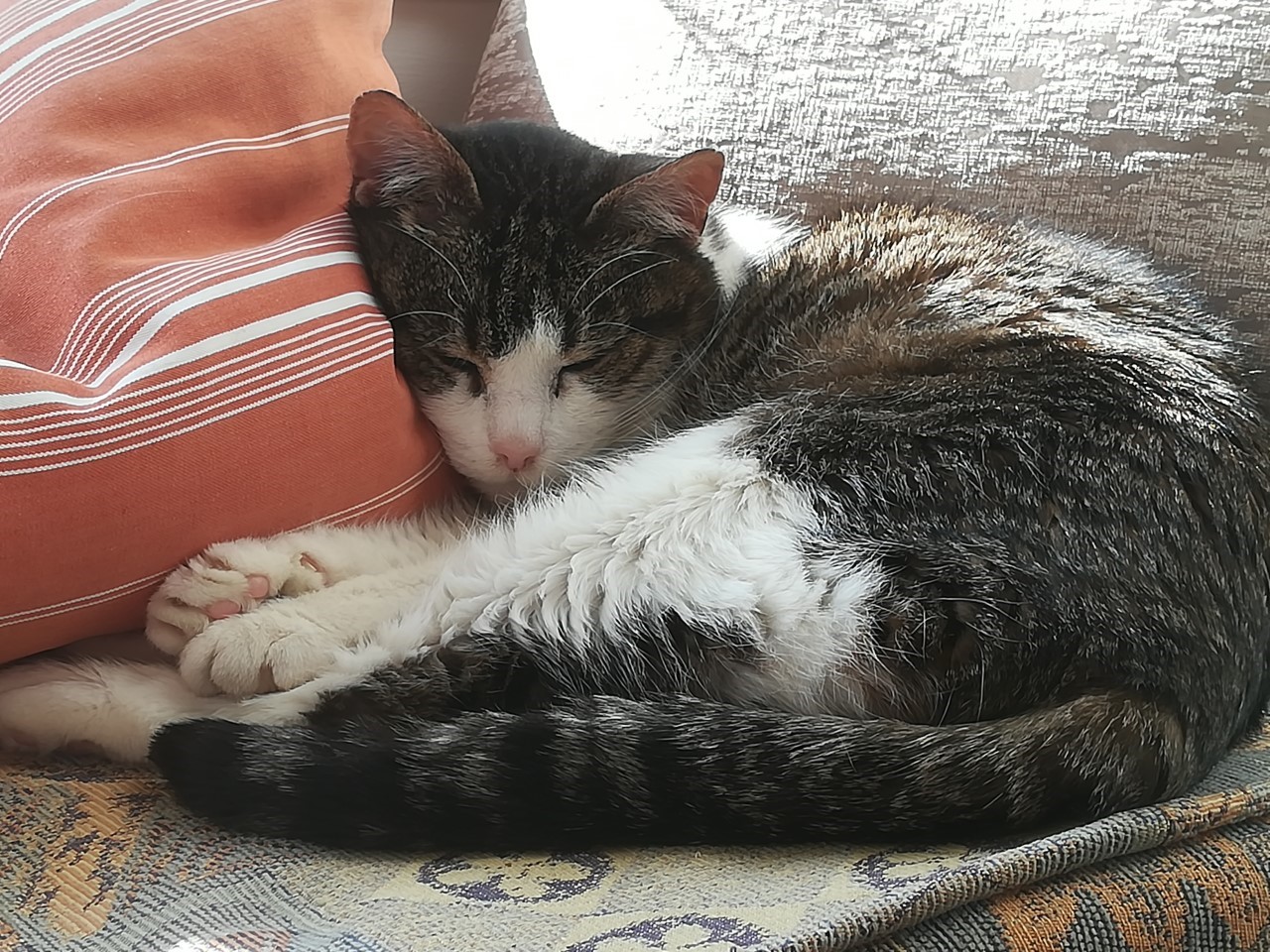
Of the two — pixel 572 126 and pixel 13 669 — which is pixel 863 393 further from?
pixel 13 669

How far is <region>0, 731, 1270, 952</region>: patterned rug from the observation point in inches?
31.4

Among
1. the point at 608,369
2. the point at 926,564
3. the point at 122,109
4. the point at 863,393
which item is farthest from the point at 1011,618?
the point at 122,109

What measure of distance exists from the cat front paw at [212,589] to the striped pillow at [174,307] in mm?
16

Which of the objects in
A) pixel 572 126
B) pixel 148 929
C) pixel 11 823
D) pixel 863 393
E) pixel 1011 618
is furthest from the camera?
pixel 572 126

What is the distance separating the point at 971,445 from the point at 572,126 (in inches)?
35.7

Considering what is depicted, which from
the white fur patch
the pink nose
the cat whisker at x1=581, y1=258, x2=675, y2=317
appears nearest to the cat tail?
the pink nose

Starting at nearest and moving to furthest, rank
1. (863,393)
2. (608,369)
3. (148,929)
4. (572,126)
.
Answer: (148,929) → (863,393) → (608,369) → (572,126)

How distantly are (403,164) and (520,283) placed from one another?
7.2 inches

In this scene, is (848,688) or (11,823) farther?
(848,688)

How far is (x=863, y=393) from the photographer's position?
127cm

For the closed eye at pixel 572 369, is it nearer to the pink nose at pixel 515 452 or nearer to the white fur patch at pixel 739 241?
the pink nose at pixel 515 452

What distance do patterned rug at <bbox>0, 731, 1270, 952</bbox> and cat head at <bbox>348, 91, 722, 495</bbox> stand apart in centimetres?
54

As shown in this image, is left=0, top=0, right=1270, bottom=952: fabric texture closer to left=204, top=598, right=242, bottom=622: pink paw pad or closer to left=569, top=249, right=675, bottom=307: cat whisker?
left=204, top=598, right=242, bottom=622: pink paw pad

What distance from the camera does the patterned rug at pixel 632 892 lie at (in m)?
0.80
